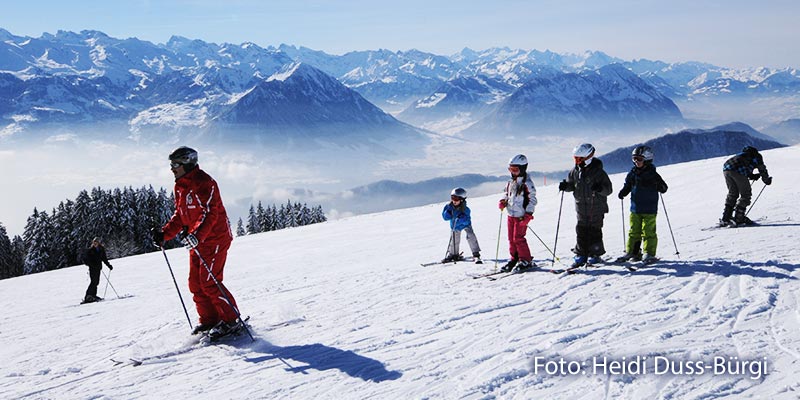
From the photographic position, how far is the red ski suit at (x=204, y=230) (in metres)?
6.53

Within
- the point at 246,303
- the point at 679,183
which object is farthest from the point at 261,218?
the point at 246,303

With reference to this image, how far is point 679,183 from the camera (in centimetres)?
2383

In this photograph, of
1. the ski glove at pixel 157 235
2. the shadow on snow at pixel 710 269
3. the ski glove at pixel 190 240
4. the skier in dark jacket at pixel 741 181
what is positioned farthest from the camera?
the skier in dark jacket at pixel 741 181

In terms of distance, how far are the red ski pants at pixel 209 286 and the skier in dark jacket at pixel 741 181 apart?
1224 cm

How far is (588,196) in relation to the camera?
888 centimetres

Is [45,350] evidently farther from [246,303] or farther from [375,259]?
[375,259]

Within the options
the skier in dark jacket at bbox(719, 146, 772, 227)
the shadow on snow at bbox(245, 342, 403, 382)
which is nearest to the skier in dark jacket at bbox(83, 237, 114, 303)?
the shadow on snow at bbox(245, 342, 403, 382)

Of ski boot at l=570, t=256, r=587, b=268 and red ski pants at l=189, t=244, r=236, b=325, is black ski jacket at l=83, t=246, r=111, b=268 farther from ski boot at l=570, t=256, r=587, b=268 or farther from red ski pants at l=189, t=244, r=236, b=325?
ski boot at l=570, t=256, r=587, b=268

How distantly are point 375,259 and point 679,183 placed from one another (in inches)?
676

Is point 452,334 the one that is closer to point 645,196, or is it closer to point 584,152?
point 584,152

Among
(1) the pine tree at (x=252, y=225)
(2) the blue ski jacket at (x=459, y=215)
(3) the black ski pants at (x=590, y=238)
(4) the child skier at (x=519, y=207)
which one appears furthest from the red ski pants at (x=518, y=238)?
(1) the pine tree at (x=252, y=225)

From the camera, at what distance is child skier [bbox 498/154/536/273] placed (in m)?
9.06

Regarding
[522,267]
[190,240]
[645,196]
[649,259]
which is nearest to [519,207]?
[522,267]

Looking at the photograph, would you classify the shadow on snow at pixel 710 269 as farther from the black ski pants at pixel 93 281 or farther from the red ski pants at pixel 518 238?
the black ski pants at pixel 93 281
